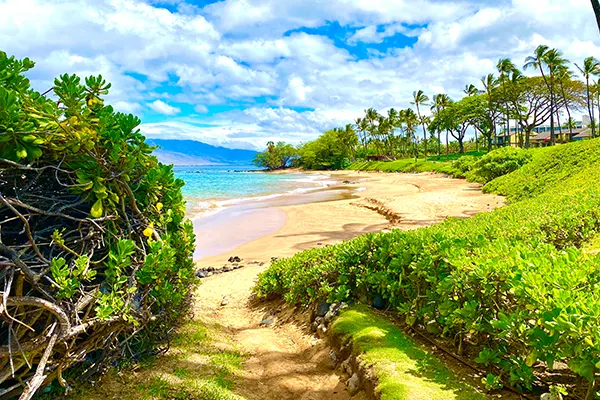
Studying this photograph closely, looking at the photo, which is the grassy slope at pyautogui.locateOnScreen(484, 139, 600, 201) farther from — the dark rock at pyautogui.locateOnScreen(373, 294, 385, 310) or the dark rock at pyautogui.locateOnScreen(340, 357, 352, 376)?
the dark rock at pyautogui.locateOnScreen(340, 357, 352, 376)

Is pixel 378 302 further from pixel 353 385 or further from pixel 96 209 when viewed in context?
pixel 96 209

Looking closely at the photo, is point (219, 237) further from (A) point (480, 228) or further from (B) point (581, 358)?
(B) point (581, 358)

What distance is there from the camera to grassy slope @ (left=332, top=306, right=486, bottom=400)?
2.91 m

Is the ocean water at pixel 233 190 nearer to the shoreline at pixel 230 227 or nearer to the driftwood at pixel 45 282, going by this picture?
the shoreline at pixel 230 227

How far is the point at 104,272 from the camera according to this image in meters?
2.86

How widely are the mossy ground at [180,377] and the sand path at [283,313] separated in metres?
0.22

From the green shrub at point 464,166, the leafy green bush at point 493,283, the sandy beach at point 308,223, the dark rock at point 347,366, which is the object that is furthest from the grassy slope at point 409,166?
the dark rock at point 347,366

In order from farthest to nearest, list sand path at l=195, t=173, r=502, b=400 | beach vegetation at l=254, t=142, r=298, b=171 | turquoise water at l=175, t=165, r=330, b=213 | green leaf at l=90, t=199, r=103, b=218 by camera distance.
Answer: beach vegetation at l=254, t=142, r=298, b=171 < turquoise water at l=175, t=165, r=330, b=213 < sand path at l=195, t=173, r=502, b=400 < green leaf at l=90, t=199, r=103, b=218

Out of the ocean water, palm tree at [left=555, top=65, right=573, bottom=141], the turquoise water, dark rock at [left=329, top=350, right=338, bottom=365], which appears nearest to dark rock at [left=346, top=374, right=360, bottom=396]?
dark rock at [left=329, top=350, right=338, bottom=365]

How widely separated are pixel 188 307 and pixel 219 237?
37.7ft

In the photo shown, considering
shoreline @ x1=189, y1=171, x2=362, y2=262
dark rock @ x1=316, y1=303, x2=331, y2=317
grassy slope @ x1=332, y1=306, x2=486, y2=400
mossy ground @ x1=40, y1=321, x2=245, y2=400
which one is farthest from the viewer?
shoreline @ x1=189, y1=171, x2=362, y2=262

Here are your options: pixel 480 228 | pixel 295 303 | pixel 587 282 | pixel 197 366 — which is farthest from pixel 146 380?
pixel 480 228

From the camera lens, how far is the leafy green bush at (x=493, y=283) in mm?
2373

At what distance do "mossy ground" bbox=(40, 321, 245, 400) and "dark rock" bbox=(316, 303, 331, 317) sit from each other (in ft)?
3.74
